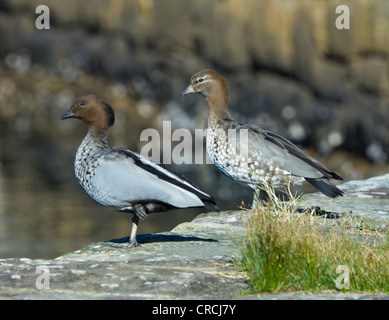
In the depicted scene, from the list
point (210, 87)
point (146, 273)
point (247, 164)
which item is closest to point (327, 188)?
point (247, 164)

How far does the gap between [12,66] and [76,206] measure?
245 inches

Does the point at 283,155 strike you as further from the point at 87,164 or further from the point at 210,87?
the point at 87,164

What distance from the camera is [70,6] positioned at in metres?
22.0

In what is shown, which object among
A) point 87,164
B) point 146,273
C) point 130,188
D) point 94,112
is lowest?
point 146,273

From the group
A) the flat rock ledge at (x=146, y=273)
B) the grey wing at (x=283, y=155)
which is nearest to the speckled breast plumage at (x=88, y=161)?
the flat rock ledge at (x=146, y=273)

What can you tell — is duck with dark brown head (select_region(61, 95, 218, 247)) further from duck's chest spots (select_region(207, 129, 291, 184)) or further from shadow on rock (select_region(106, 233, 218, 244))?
duck's chest spots (select_region(207, 129, 291, 184))

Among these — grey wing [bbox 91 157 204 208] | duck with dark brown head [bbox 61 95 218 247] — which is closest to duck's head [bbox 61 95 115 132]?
duck with dark brown head [bbox 61 95 218 247]

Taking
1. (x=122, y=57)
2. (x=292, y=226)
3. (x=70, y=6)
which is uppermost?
(x=70, y=6)

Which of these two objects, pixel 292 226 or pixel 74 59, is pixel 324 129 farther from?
pixel 292 226

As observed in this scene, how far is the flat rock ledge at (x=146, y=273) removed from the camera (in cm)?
493

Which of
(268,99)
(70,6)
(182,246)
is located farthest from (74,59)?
(182,246)

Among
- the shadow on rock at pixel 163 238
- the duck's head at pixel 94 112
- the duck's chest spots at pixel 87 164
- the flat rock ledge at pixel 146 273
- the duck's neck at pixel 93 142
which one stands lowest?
the flat rock ledge at pixel 146 273

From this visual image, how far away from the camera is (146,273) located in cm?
534

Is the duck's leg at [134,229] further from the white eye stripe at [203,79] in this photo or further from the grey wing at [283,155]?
the white eye stripe at [203,79]
